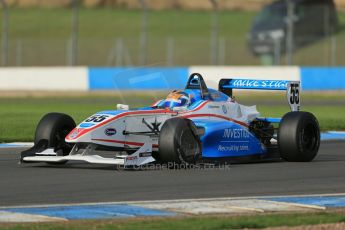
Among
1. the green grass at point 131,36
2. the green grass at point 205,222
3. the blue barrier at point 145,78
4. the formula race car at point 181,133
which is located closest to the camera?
the green grass at point 205,222

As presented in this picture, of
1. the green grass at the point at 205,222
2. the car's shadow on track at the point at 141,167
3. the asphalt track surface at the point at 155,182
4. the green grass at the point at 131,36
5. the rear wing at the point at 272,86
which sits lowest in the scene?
the green grass at the point at 205,222

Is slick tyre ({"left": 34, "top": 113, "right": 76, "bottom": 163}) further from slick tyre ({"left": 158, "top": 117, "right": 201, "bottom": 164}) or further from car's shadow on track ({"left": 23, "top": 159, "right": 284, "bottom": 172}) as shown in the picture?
slick tyre ({"left": 158, "top": 117, "right": 201, "bottom": 164})

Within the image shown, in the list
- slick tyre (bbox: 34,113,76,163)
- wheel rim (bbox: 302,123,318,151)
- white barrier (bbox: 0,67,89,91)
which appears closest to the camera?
slick tyre (bbox: 34,113,76,163)

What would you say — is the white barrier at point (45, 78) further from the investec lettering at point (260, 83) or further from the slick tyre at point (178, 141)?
the slick tyre at point (178, 141)

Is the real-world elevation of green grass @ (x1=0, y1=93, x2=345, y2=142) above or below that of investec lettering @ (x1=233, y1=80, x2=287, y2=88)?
below

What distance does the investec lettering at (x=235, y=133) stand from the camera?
1378 cm

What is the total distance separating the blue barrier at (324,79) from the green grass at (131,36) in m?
7.64

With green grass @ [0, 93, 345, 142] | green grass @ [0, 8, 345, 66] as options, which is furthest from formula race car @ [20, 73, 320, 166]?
green grass @ [0, 8, 345, 66]

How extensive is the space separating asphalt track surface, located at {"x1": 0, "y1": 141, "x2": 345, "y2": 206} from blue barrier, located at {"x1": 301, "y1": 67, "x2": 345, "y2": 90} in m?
20.4

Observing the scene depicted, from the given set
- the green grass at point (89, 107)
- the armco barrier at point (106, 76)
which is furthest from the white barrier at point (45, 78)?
the green grass at point (89, 107)

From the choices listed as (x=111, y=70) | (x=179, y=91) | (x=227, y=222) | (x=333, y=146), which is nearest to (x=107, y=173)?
(x=179, y=91)

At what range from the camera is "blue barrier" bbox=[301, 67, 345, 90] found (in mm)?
34500

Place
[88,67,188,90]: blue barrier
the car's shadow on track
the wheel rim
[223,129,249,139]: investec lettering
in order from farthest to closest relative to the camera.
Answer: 1. [88,67,188,90]: blue barrier
2. the wheel rim
3. [223,129,249,139]: investec lettering
4. the car's shadow on track

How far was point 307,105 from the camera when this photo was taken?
98.4 ft
